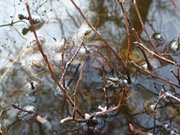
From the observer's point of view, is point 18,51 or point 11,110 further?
point 18,51

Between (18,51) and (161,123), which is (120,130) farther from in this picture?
(18,51)

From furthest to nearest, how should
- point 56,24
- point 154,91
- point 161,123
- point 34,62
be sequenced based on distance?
point 56,24 → point 34,62 → point 154,91 → point 161,123

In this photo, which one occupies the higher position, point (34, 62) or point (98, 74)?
point (34, 62)

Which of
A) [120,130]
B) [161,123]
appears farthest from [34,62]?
[161,123]

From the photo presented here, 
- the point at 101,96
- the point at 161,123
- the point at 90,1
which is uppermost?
the point at 90,1

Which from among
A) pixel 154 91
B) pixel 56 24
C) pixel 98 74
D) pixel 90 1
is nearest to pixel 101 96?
pixel 98 74

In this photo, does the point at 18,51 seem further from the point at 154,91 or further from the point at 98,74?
the point at 154,91

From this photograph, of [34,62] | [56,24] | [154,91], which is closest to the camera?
[154,91]
